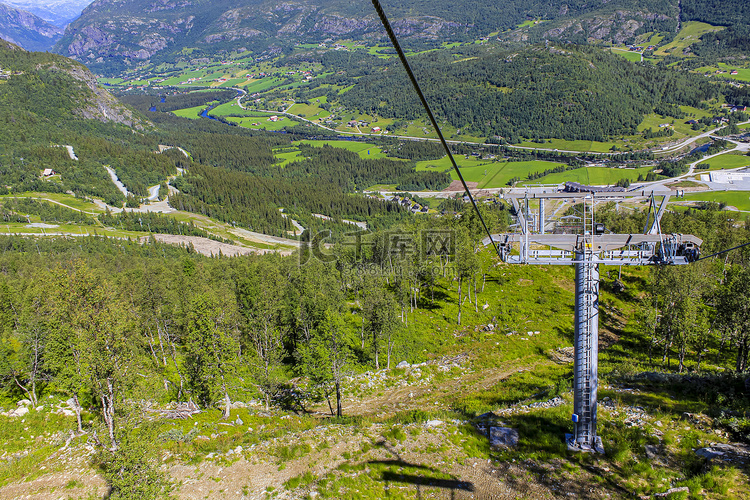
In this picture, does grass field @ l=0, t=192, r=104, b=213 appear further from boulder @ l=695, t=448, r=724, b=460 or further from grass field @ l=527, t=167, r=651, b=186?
boulder @ l=695, t=448, r=724, b=460

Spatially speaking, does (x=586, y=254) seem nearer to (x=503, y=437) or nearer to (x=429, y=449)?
(x=503, y=437)

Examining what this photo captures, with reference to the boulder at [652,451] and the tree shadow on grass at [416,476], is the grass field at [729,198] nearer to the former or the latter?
the boulder at [652,451]

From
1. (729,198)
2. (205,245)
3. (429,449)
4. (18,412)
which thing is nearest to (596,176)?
(729,198)

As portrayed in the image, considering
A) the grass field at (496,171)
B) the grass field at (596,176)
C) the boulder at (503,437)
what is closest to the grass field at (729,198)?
the grass field at (596,176)

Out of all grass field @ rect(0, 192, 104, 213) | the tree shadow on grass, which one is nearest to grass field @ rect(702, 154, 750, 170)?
the tree shadow on grass

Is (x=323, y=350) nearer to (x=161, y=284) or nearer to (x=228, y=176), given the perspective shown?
(x=161, y=284)

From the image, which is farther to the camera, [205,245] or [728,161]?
[728,161]
